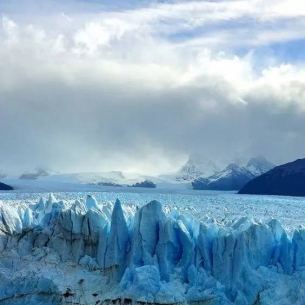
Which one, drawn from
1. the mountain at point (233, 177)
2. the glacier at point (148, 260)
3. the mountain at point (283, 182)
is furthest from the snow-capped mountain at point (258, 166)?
the glacier at point (148, 260)

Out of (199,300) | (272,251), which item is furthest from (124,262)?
(272,251)

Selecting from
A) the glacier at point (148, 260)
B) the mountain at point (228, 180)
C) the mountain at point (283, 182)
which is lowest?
the glacier at point (148, 260)

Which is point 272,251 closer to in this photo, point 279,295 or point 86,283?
point 279,295

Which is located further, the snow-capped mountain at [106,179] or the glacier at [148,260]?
the snow-capped mountain at [106,179]

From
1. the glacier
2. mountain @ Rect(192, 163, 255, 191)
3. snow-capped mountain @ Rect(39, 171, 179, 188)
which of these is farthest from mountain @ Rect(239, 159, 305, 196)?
the glacier

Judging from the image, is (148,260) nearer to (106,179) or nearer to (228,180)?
(106,179)

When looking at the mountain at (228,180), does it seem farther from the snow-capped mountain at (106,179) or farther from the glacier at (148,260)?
the glacier at (148,260)

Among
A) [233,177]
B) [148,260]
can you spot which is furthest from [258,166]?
[148,260]
